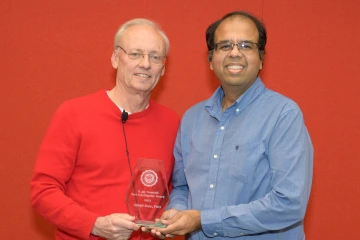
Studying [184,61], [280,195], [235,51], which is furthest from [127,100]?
[280,195]

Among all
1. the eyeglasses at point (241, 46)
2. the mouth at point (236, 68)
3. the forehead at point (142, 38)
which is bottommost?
the mouth at point (236, 68)

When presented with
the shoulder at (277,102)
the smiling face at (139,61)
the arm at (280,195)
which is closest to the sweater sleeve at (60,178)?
the smiling face at (139,61)

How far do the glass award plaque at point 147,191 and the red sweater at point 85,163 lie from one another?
0.15 metres

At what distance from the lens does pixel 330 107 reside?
2654mm

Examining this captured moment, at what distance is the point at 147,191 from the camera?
1851 mm

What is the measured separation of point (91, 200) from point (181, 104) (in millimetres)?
941

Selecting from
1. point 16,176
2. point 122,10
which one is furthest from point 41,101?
point 122,10

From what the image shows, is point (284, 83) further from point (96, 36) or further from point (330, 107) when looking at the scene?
point (96, 36)

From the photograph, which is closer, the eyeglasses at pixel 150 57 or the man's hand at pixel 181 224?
the man's hand at pixel 181 224

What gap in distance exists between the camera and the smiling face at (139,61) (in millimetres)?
2059

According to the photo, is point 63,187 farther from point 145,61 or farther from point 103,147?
point 145,61

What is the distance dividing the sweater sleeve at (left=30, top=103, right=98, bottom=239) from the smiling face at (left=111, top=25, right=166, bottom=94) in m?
0.29

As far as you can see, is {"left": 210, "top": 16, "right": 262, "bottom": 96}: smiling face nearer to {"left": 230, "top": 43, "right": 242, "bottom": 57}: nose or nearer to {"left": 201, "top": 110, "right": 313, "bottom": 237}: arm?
{"left": 230, "top": 43, "right": 242, "bottom": 57}: nose

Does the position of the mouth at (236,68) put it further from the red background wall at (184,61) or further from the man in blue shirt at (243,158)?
the red background wall at (184,61)
